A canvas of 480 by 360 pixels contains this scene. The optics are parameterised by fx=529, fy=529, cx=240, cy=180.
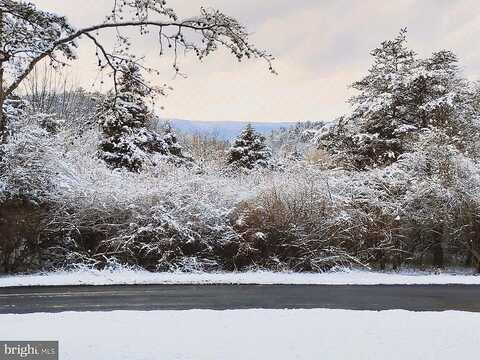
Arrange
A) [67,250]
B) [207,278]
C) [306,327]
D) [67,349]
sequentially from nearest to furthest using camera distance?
1. [67,349]
2. [306,327]
3. [207,278]
4. [67,250]

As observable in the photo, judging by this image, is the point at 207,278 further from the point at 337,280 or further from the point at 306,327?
the point at 306,327

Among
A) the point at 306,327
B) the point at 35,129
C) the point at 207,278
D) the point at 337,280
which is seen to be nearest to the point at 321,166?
the point at 337,280

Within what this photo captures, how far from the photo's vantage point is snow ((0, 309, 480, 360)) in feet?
24.1

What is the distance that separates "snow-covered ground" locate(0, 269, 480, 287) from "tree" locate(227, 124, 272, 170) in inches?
988

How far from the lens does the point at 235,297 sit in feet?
41.6

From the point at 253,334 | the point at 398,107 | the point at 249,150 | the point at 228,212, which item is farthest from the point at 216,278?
the point at 249,150

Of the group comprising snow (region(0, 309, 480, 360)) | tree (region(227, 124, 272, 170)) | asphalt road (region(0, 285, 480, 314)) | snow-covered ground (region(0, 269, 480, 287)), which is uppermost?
tree (region(227, 124, 272, 170))

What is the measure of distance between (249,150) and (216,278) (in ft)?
92.0

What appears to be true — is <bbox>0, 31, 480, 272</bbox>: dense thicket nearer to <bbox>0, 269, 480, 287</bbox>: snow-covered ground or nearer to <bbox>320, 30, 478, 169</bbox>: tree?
<bbox>0, 269, 480, 287</bbox>: snow-covered ground

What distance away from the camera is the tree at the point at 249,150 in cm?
4281

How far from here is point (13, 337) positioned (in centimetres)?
767

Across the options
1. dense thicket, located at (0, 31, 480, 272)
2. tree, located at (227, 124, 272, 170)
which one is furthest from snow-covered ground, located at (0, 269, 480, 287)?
tree, located at (227, 124, 272, 170)

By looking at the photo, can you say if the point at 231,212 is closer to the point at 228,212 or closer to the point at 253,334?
the point at 228,212

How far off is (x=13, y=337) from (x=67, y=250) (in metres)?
10.7
